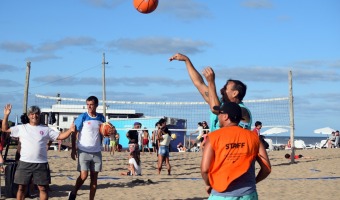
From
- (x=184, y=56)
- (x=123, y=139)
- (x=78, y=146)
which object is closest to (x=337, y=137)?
Answer: (x=123, y=139)

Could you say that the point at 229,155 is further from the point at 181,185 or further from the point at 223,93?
the point at 181,185

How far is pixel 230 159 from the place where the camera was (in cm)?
425

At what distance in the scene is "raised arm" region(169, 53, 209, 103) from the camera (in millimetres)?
5000

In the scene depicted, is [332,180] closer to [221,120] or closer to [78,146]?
[78,146]

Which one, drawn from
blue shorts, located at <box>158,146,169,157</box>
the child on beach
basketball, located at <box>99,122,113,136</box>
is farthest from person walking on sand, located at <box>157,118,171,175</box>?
basketball, located at <box>99,122,113,136</box>

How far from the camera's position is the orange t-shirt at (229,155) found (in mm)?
4238

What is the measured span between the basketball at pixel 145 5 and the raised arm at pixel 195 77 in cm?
404

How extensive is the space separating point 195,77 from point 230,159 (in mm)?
1050

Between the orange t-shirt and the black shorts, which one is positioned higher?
the orange t-shirt

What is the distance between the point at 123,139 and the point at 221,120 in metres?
32.1

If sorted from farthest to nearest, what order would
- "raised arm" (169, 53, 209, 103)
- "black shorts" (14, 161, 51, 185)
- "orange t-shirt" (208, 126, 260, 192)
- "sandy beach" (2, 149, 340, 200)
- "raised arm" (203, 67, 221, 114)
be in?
"sandy beach" (2, 149, 340, 200) → "black shorts" (14, 161, 51, 185) → "raised arm" (169, 53, 209, 103) → "raised arm" (203, 67, 221, 114) → "orange t-shirt" (208, 126, 260, 192)

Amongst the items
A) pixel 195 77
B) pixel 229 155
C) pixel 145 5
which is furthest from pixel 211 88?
pixel 145 5

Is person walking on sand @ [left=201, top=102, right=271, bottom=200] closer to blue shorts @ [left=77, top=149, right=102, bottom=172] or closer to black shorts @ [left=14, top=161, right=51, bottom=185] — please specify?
black shorts @ [left=14, top=161, right=51, bottom=185]

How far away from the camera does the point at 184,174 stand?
15.4 meters
